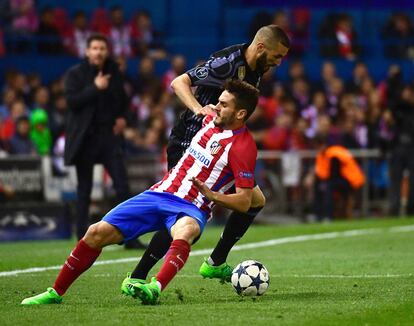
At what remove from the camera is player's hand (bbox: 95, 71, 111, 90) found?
13820 millimetres

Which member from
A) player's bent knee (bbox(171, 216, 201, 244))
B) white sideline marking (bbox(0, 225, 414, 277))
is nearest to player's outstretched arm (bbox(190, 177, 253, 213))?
player's bent knee (bbox(171, 216, 201, 244))

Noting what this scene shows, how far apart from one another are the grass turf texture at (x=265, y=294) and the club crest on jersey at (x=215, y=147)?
1.11 meters

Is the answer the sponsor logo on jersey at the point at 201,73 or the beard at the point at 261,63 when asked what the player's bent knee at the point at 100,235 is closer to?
the sponsor logo on jersey at the point at 201,73

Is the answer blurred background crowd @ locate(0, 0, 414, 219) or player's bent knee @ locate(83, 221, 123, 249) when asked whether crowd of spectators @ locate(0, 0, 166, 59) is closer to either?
blurred background crowd @ locate(0, 0, 414, 219)

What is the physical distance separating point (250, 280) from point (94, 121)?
16.9ft

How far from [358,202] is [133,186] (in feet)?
14.3

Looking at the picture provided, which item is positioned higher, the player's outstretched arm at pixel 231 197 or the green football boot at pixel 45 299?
the player's outstretched arm at pixel 231 197

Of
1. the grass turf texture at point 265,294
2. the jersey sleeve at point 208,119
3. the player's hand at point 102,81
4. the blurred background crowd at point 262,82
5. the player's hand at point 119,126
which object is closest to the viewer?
the grass turf texture at point 265,294

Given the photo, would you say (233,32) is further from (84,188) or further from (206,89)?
(206,89)

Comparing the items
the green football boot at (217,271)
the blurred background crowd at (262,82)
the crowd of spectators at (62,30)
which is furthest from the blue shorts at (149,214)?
the crowd of spectators at (62,30)

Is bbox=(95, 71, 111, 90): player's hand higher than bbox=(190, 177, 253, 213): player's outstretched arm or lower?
lower

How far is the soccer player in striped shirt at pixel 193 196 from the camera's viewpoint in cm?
886

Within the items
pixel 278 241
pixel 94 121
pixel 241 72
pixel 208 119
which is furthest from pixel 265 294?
pixel 278 241

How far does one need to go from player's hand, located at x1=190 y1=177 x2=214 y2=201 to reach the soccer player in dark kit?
52.3 inches
